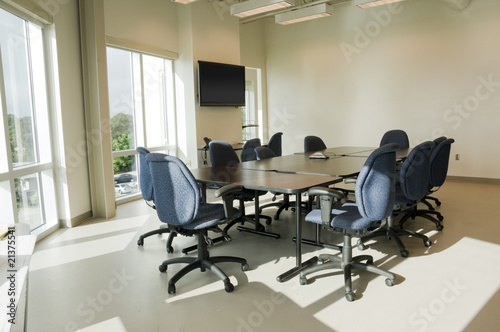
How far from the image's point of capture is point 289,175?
3.49 m

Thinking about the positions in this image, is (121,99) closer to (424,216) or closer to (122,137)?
(122,137)

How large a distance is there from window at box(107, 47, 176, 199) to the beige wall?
11.2 feet

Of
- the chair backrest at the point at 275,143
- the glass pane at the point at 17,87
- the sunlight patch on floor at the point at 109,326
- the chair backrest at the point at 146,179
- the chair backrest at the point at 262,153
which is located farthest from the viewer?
the chair backrest at the point at 275,143

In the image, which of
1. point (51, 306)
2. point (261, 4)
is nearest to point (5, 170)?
point (51, 306)

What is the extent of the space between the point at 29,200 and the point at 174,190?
246cm

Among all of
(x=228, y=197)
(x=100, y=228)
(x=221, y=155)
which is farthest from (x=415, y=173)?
(x=100, y=228)

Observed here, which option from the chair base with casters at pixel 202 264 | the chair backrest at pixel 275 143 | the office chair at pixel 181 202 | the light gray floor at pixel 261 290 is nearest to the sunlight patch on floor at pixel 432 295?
the light gray floor at pixel 261 290

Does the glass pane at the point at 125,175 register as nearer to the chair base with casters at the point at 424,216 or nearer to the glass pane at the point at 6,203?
the glass pane at the point at 6,203

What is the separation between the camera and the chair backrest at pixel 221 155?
445 centimetres

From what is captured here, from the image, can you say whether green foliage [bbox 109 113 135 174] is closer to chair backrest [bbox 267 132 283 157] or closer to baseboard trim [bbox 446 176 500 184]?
chair backrest [bbox 267 132 283 157]

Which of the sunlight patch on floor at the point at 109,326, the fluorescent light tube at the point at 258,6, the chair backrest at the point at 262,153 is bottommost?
the sunlight patch on floor at the point at 109,326

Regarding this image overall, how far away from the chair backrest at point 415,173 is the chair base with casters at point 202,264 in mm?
1652

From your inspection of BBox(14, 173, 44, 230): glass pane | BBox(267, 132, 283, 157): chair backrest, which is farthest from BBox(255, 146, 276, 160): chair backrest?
BBox(14, 173, 44, 230): glass pane

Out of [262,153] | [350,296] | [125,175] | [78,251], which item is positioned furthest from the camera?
[125,175]
